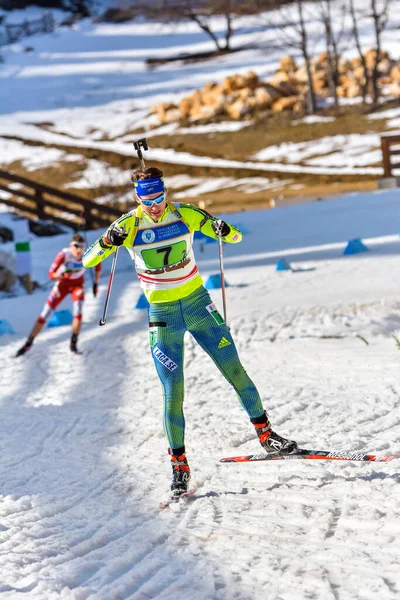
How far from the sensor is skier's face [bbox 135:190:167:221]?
5.72 meters

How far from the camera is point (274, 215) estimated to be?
19.7 m

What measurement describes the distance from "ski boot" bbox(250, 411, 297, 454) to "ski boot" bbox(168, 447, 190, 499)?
0.54 m

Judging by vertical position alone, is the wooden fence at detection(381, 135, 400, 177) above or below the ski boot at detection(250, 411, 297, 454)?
below

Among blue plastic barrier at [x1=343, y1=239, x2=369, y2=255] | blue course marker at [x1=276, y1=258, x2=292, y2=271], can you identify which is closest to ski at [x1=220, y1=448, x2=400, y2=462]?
blue course marker at [x1=276, y1=258, x2=292, y2=271]

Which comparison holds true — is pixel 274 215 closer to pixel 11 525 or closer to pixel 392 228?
pixel 392 228

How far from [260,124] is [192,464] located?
3038cm

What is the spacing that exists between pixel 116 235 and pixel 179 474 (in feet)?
5.30

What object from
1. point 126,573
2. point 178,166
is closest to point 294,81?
point 178,166

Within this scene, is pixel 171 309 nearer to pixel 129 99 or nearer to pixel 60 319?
pixel 60 319

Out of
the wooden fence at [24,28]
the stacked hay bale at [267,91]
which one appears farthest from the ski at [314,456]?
the wooden fence at [24,28]

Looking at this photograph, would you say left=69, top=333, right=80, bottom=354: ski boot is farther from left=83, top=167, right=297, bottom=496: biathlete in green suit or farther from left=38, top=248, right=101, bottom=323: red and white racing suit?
left=83, top=167, right=297, bottom=496: biathlete in green suit

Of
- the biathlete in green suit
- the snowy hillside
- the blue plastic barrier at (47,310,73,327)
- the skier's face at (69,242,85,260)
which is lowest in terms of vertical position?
the snowy hillside

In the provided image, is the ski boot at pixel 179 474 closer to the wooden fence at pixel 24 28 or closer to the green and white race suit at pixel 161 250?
the green and white race suit at pixel 161 250

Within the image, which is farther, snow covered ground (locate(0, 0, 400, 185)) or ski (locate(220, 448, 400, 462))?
snow covered ground (locate(0, 0, 400, 185))
